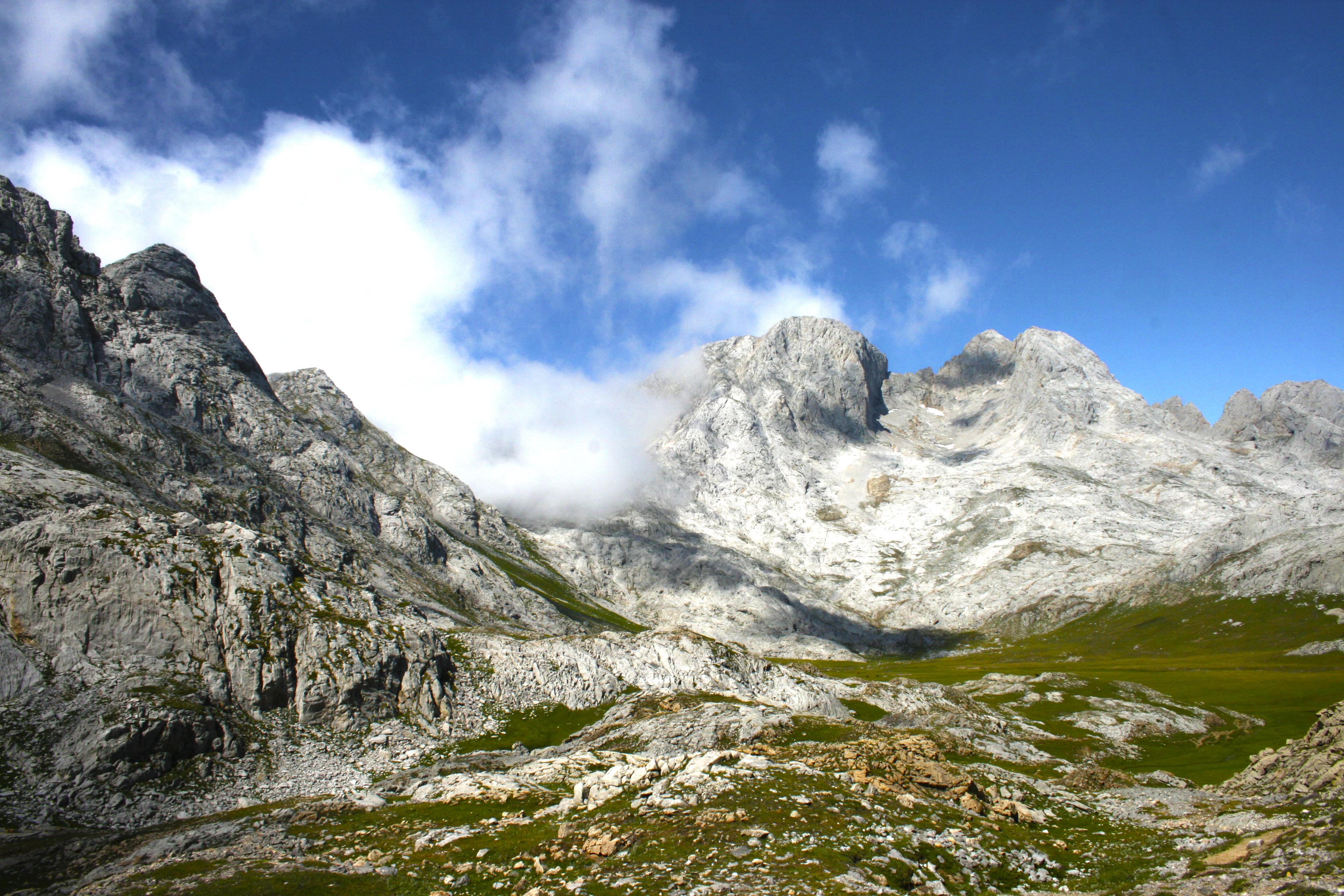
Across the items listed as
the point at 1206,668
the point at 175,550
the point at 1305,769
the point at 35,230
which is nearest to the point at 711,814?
the point at 1305,769

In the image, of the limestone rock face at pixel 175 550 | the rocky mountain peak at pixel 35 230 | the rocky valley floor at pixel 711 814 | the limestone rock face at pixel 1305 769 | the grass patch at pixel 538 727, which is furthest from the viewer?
the rocky mountain peak at pixel 35 230

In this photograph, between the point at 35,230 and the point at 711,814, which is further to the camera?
the point at 35,230

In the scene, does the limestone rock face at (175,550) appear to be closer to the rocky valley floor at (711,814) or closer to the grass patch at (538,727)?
the grass patch at (538,727)

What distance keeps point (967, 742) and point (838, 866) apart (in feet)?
118

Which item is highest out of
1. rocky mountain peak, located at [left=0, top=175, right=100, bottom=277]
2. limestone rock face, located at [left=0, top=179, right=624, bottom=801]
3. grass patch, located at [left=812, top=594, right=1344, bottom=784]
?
rocky mountain peak, located at [left=0, top=175, right=100, bottom=277]

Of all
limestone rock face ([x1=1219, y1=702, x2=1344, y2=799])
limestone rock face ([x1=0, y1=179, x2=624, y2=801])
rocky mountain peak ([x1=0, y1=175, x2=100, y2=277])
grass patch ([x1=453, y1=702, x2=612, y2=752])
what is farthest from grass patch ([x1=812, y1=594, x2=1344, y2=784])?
rocky mountain peak ([x1=0, y1=175, x2=100, y2=277])

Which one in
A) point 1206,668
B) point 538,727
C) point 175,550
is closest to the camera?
point 175,550

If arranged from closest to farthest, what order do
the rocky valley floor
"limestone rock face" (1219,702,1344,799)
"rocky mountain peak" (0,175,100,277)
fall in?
the rocky valley floor
"limestone rock face" (1219,702,1344,799)
"rocky mountain peak" (0,175,100,277)

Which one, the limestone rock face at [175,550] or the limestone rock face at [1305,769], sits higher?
the limestone rock face at [175,550]

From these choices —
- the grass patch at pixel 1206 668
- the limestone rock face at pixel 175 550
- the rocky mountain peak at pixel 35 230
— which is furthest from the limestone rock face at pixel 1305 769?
the rocky mountain peak at pixel 35 230

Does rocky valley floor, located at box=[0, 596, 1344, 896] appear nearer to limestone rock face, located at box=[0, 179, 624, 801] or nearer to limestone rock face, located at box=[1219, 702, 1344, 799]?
limestone rock face, located at box=[1219, 702, 1344, 799]

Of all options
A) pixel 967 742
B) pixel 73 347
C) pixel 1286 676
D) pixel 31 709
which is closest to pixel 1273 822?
pixel 967 742

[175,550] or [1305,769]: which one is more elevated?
[175,550]

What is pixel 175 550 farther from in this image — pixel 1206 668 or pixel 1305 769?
pixel 1206 668
